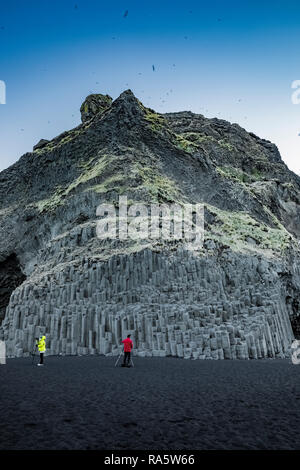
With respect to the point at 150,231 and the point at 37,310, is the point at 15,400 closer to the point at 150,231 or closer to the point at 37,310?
the point at 37,310

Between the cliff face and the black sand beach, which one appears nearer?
the black sand beach

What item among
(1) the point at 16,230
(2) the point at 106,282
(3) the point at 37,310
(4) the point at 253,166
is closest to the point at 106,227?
(2) the point at 106,282

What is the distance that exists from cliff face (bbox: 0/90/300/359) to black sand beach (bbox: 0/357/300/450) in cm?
1203

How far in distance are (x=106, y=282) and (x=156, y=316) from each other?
17.2ft

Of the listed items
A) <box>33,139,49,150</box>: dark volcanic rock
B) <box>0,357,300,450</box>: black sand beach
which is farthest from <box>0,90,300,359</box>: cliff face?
<box>0,357,300,450</box>: black sand beach

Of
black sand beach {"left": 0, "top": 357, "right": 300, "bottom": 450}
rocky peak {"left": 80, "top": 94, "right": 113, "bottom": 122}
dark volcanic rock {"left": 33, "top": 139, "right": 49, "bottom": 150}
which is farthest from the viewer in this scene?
rocky peak {"left": 80, "top": 94, "right": 113, "bottom": 122}

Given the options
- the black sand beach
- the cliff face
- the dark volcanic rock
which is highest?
the dark volcanic rock

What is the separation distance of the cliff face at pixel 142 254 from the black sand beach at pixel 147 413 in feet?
39.5

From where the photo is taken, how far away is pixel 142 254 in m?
27.9

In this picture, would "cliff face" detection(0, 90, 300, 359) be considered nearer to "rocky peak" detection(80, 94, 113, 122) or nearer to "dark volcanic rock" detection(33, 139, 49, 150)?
"dark volcanic rock" detection(33, 139, 49, 150)

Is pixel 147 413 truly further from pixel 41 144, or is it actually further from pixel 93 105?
pixel 93 105

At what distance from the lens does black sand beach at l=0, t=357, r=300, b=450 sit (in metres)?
5.46

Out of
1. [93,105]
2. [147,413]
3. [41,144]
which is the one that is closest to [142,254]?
[147,413]

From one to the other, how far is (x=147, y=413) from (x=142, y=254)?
2077cm
